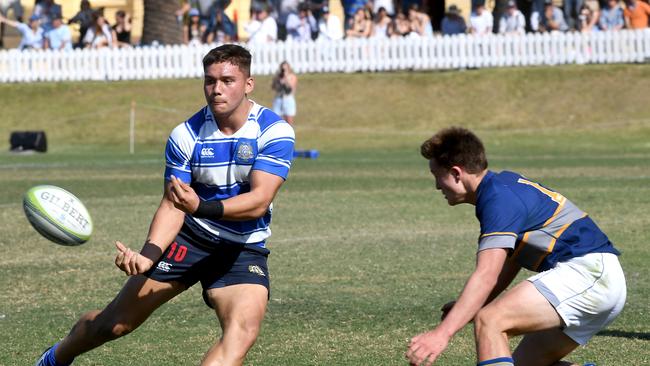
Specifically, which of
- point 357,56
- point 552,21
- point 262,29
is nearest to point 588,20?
point 552,21

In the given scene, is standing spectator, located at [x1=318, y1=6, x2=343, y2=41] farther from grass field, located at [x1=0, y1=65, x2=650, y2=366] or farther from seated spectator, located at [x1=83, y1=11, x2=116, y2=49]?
seated spectator, located at [x1=83, y1=11, x2=116, y2=49]

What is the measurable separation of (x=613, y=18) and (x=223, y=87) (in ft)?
90.0

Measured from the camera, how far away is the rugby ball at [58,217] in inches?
288

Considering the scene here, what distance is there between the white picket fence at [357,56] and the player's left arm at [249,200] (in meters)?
26.9

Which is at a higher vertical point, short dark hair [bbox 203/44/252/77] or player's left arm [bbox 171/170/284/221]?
short dark hair [bbox 203/44/252/77]

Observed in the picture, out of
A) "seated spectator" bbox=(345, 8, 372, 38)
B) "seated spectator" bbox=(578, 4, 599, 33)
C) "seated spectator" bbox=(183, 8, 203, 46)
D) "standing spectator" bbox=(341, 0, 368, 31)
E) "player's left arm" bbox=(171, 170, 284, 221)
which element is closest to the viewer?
"player's left arm" bbox=(171, 170, 284, 221)

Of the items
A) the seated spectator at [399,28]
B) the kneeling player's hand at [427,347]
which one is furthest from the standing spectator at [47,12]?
the kneeling player's hand at [427,347]

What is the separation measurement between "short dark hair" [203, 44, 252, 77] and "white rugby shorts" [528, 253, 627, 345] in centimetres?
198

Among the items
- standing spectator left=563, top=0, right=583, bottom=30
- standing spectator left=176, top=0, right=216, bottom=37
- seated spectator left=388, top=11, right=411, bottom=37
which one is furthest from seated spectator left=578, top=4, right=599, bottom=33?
standing spectator left=176, top=0, right=216, bottom=37

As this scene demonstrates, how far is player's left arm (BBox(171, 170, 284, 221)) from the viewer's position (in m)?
6.15

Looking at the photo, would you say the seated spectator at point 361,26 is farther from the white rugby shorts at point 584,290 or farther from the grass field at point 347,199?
the white rugby shorts at point 584,290

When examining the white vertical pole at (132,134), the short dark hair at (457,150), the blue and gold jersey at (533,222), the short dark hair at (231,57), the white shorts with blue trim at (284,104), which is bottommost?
the white vertical pole at (132,134)

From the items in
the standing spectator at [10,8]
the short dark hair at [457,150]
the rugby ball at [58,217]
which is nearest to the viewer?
the short dark hair at [457,150]

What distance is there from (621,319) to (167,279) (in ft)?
13.3
